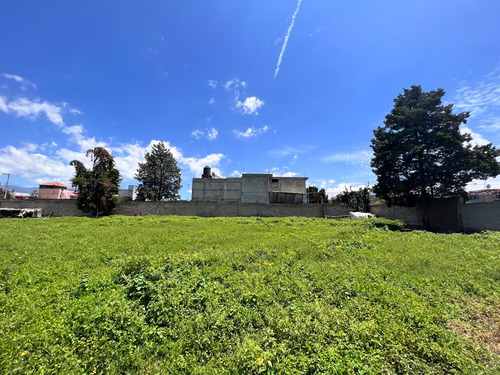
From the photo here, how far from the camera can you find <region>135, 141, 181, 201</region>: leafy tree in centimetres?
3554

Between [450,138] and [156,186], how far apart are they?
35887 mm

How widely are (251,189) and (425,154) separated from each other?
63.0ft

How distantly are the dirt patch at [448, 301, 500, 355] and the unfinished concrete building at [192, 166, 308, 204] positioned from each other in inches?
1040

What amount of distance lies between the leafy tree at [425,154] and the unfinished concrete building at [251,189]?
1278 cm

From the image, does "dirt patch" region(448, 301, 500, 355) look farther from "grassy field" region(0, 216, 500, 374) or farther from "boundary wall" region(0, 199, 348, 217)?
"boundary wall" region(0, 199, 348, 217)

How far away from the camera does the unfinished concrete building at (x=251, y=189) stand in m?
30.8

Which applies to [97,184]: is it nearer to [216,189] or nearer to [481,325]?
[216,189]

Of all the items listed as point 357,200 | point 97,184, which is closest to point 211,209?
point 97,184

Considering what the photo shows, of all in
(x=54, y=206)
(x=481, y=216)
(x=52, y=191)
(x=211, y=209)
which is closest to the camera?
(x=481, y=216)

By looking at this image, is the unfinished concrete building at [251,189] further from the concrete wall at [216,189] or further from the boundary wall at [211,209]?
the boundary wall at [211,209]

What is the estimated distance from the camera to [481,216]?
51.1 feet

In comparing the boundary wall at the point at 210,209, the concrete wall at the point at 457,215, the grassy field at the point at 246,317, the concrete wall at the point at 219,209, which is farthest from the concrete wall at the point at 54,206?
the concrete wall at the point at 457,215

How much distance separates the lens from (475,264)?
6.16 metres

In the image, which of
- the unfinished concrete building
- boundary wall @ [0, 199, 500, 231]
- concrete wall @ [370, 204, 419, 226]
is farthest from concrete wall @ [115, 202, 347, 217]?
the unfinished concrete building
